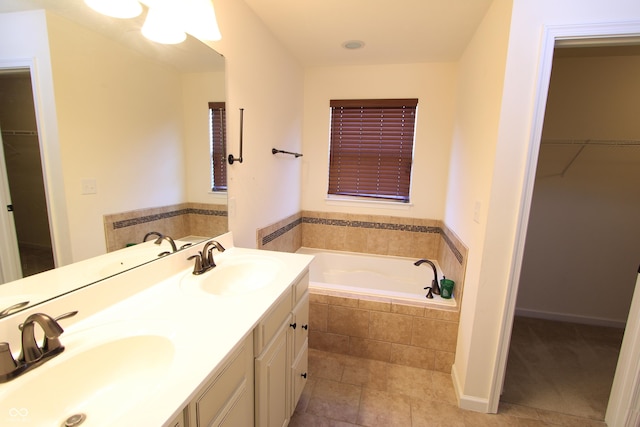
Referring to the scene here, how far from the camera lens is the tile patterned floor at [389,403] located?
162 centimetres

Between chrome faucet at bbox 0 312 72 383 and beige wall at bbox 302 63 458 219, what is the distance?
2555 mm

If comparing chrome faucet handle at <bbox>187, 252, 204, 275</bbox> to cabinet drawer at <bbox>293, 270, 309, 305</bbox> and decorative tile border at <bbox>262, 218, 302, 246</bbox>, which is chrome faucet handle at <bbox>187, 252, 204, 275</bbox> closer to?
cabinet drawer at <bbox>293, 270, 309, 305</bbox>

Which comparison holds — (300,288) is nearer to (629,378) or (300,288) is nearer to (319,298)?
(319,298)

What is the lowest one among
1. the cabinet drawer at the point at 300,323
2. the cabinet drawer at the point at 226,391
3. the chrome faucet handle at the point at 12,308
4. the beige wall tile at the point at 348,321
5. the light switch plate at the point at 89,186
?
the beige wall tile at the point at 348,321

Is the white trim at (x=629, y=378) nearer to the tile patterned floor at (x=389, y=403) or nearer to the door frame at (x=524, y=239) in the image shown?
the door frame at (x=524, y=239)

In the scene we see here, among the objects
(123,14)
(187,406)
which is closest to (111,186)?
(123,14)

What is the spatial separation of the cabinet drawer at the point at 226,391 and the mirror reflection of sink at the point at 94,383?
0.43 feet

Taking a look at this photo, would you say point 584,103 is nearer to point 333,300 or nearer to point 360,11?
point 360,11

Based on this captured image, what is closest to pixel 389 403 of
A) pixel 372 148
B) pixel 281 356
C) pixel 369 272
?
pixel 281 356

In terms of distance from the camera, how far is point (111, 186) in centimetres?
108

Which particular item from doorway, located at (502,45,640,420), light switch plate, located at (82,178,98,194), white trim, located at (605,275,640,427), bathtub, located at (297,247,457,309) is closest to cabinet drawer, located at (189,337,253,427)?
light switch plate, located at (82,178,98,194)

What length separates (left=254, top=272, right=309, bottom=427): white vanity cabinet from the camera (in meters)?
1.08

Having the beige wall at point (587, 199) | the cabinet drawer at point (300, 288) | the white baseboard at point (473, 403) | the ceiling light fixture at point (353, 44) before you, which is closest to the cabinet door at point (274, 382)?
the cabinet drawer at point (300, 288)

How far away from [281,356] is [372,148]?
231 centimetres
